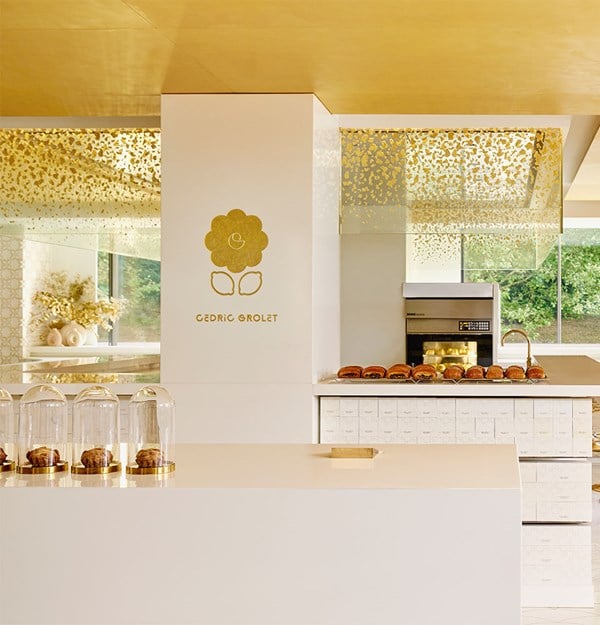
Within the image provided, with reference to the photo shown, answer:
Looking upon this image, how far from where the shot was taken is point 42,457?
116 inches

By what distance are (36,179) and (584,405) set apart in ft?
11.4

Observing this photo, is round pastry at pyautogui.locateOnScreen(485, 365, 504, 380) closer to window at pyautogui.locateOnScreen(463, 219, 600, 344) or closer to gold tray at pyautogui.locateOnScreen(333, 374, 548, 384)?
gold tray at pyautogui.locateOnScreen(333, 374, 548, 384)

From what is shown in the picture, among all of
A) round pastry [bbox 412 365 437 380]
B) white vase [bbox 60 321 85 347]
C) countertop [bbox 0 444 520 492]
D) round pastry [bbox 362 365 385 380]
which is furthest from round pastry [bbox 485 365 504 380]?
white vase [bbox 60 321 85 347]

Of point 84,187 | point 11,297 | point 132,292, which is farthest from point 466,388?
point 132,292

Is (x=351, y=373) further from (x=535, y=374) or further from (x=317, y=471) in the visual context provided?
(x=317, y=471)

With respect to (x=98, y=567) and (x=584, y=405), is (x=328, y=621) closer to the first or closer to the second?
(x=98, y=567)

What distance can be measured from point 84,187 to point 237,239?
133cm

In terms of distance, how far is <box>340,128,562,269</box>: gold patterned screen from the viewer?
19.4ft

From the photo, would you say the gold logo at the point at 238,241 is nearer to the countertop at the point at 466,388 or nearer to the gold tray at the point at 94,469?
the countertop at the point at 466,388

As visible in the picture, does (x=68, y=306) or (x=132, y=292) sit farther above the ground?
(x=132, y=292)

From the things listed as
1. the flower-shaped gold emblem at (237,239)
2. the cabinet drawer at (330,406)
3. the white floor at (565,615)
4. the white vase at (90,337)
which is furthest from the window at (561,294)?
the flower-shaped gold emblem at (237,239)

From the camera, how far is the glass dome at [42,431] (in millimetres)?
2955

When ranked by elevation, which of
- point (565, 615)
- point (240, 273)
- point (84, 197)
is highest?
point (84, 197)

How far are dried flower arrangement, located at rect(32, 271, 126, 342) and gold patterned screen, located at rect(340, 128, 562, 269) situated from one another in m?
4.80
